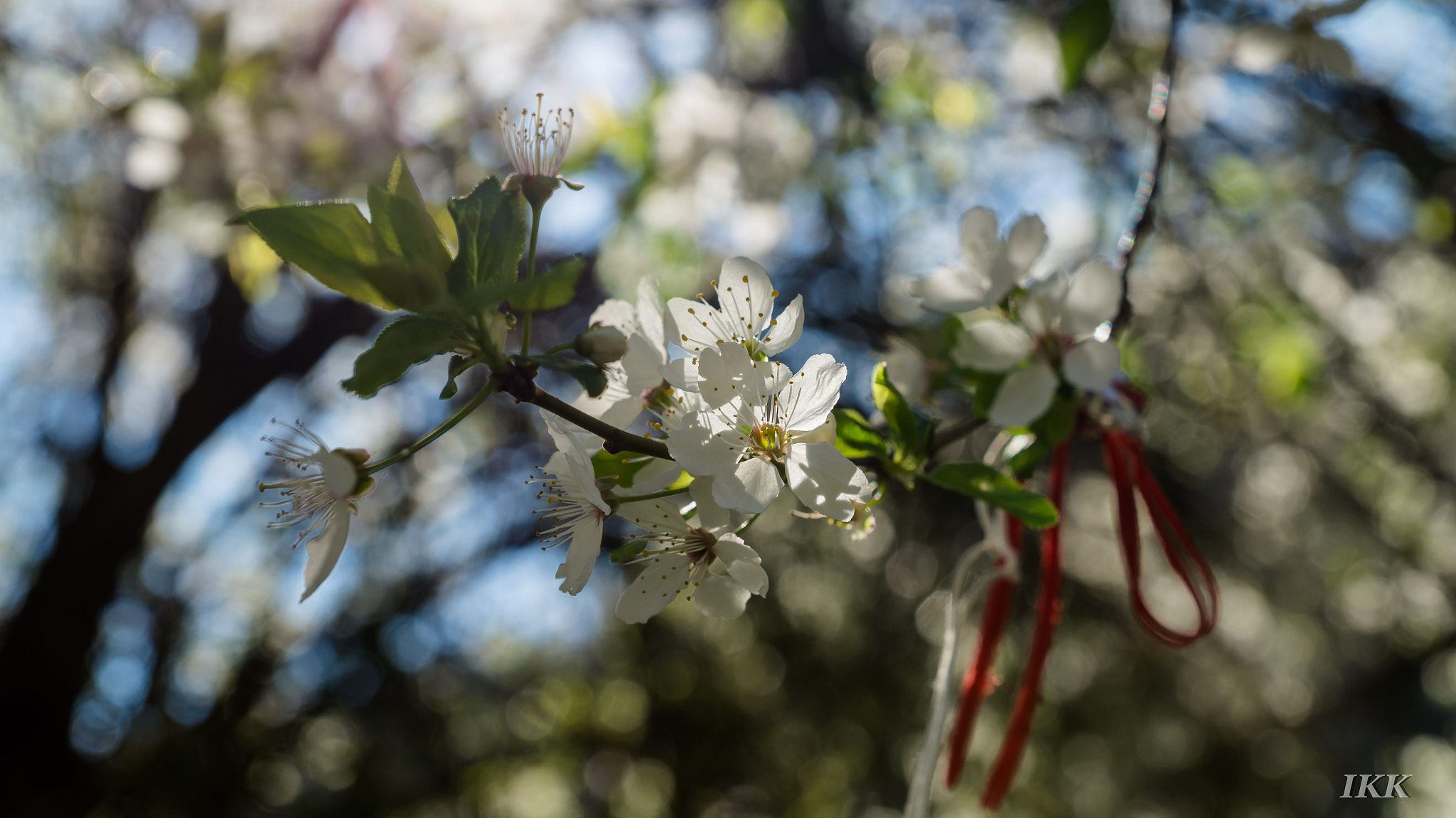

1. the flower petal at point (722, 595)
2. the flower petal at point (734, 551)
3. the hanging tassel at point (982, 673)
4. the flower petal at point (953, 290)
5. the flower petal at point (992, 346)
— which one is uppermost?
the flower petal at point (953, 290)

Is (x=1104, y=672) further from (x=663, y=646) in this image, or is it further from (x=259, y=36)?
(x=259, y=36)

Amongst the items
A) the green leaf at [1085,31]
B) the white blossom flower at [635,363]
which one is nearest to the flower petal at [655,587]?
the white blossom flower at [635,363]

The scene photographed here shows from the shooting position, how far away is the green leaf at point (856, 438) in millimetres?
563

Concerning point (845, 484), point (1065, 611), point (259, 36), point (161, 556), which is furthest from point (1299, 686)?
point (161, 556)

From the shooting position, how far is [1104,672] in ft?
13.8

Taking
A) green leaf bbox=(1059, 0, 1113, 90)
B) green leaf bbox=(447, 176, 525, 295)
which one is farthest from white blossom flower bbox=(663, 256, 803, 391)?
green leaf bbox=(1059, 0, 1113, 90)

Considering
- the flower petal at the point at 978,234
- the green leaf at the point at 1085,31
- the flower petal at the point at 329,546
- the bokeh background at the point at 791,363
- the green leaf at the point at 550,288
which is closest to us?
the green leaf at the point at 550,288

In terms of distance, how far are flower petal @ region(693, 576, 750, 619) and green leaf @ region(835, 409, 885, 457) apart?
0.12 m

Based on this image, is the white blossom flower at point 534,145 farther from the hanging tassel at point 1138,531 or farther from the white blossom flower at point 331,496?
the hanging tassel at point 1138,531

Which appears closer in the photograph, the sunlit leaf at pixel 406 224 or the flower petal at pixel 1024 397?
the sunlit leaf at pixel 406 224

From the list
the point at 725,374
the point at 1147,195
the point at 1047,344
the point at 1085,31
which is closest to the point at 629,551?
the point at 725,374

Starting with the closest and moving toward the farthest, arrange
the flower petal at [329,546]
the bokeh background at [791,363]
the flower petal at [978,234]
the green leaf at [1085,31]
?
the flower petal at [329,546] → the flower petal at [978,234] → the green leaf at [1085,31] → the bokeh background at [791,363]

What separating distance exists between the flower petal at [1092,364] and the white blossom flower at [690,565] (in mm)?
256

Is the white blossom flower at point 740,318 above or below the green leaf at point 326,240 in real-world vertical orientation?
below
